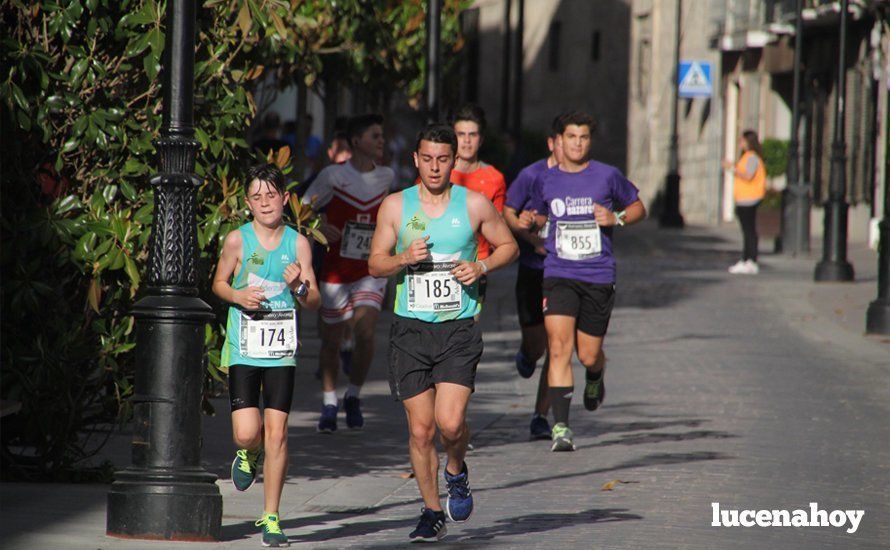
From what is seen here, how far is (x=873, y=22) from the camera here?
35.0 metres

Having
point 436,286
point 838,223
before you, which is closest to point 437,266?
point 436,286

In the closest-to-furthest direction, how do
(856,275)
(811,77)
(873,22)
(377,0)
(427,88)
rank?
(427,88), (377,0), (856,275), (873,22), (811,77)

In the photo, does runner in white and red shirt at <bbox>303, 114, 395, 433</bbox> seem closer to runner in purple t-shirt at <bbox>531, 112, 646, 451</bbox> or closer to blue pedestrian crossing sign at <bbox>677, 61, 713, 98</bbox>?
runner in purple t-shirt at <bbox>531, 112, 646, 451</bbox>

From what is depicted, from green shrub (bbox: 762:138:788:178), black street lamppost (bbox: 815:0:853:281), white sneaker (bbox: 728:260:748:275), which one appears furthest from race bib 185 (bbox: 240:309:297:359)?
green shrub (bbox: 762:138:788:178)

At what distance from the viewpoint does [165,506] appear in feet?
23.7

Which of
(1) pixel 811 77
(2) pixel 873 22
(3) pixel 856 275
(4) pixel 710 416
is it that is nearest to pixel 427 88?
(4) pixel 710 416

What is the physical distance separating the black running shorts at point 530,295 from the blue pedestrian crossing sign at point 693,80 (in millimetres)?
28099

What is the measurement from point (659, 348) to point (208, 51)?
27.9ft

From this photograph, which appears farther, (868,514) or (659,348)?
(659,348)

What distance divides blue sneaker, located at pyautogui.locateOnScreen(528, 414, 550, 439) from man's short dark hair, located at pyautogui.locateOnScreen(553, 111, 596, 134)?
5.88ft

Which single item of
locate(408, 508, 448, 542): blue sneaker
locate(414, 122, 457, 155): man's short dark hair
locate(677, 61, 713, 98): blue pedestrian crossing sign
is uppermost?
locate(677, 61, 713, 98): blue pedestrian crossing sign

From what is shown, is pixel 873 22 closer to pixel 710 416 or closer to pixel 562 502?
pixel 710 416

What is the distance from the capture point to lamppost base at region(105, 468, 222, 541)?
23.7 ft

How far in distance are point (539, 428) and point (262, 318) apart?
148 inches
